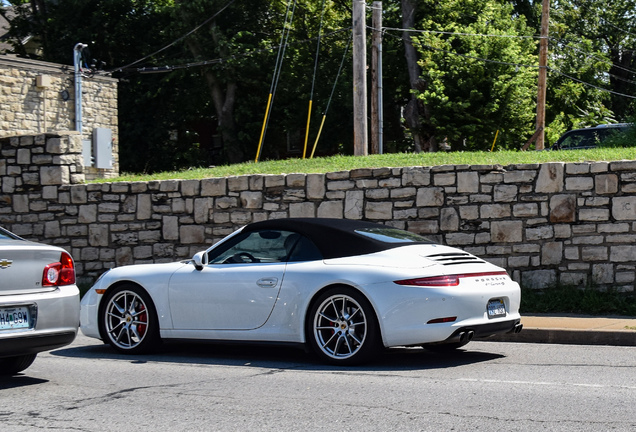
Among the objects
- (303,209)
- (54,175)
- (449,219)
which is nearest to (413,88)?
(54,175)

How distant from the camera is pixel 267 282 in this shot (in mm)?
8180

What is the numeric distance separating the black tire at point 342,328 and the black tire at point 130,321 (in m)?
1.81

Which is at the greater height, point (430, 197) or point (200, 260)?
point (430, 197)

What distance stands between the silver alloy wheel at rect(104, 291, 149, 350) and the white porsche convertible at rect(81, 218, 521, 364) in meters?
0.01

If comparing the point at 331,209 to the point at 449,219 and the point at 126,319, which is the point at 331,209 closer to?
the point at 449,219

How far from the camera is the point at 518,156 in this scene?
539 inches

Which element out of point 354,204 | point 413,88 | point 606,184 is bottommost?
point 354,204

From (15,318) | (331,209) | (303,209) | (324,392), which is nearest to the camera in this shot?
(324,392)

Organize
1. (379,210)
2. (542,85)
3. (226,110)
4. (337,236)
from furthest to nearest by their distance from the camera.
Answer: (226,110) → (542,85) → (379,210) → (337,236)

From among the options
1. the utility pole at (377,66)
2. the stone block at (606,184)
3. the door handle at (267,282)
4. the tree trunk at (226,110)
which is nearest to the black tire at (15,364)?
the door handle at (267,282)

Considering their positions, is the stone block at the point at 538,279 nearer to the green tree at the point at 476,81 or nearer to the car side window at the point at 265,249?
the car side window at the point at 265,249

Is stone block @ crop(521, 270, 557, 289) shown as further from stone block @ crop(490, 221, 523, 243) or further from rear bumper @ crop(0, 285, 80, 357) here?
rear bumper @ crop(0, 285, 80, 357)

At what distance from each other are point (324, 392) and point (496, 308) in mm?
2128

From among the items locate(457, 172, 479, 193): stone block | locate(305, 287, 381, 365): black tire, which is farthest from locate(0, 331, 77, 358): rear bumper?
locate(457, 172, 479, 193): stone block
